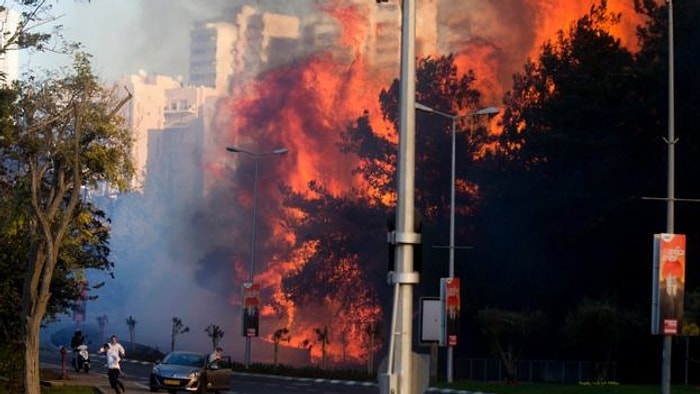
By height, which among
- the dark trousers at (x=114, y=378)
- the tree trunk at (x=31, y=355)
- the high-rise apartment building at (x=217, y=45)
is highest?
the high-rise apartment building at (x=217, y=45)

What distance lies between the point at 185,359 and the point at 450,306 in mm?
13508

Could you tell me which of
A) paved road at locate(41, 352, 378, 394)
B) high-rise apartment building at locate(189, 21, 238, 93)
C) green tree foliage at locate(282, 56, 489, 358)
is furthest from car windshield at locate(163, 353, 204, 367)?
high-rise apartment building at locate(189, 21, 238, 93)

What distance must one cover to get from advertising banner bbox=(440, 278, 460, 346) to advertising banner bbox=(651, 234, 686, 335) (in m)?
20.9

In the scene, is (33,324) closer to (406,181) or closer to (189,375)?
(189,375)

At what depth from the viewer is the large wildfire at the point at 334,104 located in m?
89.9

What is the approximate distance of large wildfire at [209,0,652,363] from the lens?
89.9 m

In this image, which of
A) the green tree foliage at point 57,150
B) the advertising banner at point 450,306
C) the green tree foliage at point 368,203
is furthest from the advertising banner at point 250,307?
the green tree foliage at point 57,150

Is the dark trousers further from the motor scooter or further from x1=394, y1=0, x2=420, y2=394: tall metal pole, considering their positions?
x1=394, y1=0, x2=420, y2=394: tall metal pole

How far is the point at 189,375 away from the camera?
4322cm

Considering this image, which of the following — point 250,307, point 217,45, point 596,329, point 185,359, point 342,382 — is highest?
point 217,45

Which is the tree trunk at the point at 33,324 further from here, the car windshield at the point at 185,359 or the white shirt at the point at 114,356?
the car windshield at the point at 185,359

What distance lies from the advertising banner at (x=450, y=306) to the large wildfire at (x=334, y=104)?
3330cm

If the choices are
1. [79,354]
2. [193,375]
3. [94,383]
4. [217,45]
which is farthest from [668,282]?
[217,45]

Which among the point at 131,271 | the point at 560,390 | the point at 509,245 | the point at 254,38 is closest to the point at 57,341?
the point at 131,271
